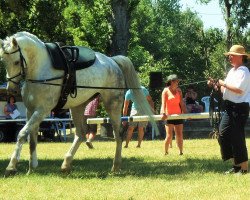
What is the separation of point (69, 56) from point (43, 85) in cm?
75

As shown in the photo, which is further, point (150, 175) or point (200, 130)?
point (200, 130)

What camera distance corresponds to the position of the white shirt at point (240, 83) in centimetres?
930

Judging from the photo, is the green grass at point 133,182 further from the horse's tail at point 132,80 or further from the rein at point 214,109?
the horse's tail at point 132,80

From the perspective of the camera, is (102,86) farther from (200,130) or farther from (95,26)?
(95,26)

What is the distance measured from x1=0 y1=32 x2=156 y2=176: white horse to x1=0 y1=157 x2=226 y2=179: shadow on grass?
1.14ft

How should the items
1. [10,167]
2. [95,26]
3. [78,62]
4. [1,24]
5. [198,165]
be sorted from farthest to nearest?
[95,26] < [1,24] < [198,165] < [78,62] < [10,167]

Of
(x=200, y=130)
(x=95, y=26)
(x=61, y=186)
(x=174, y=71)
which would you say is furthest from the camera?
(x=174, y=71)

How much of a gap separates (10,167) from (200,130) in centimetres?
1669

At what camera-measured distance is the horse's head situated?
Result: 9289mm

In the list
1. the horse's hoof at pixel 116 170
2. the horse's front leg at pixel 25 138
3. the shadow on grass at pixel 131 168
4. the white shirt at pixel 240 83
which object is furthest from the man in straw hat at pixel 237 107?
the horse's front leg at pixel 25 138

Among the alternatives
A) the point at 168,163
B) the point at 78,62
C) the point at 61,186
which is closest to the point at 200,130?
the point at 168,163

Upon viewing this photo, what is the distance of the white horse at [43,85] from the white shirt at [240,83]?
2.28 metres

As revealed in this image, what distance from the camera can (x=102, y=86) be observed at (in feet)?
35.0

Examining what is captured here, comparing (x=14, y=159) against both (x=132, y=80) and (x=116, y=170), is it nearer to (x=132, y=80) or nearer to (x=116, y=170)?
(x=116, y=170)
